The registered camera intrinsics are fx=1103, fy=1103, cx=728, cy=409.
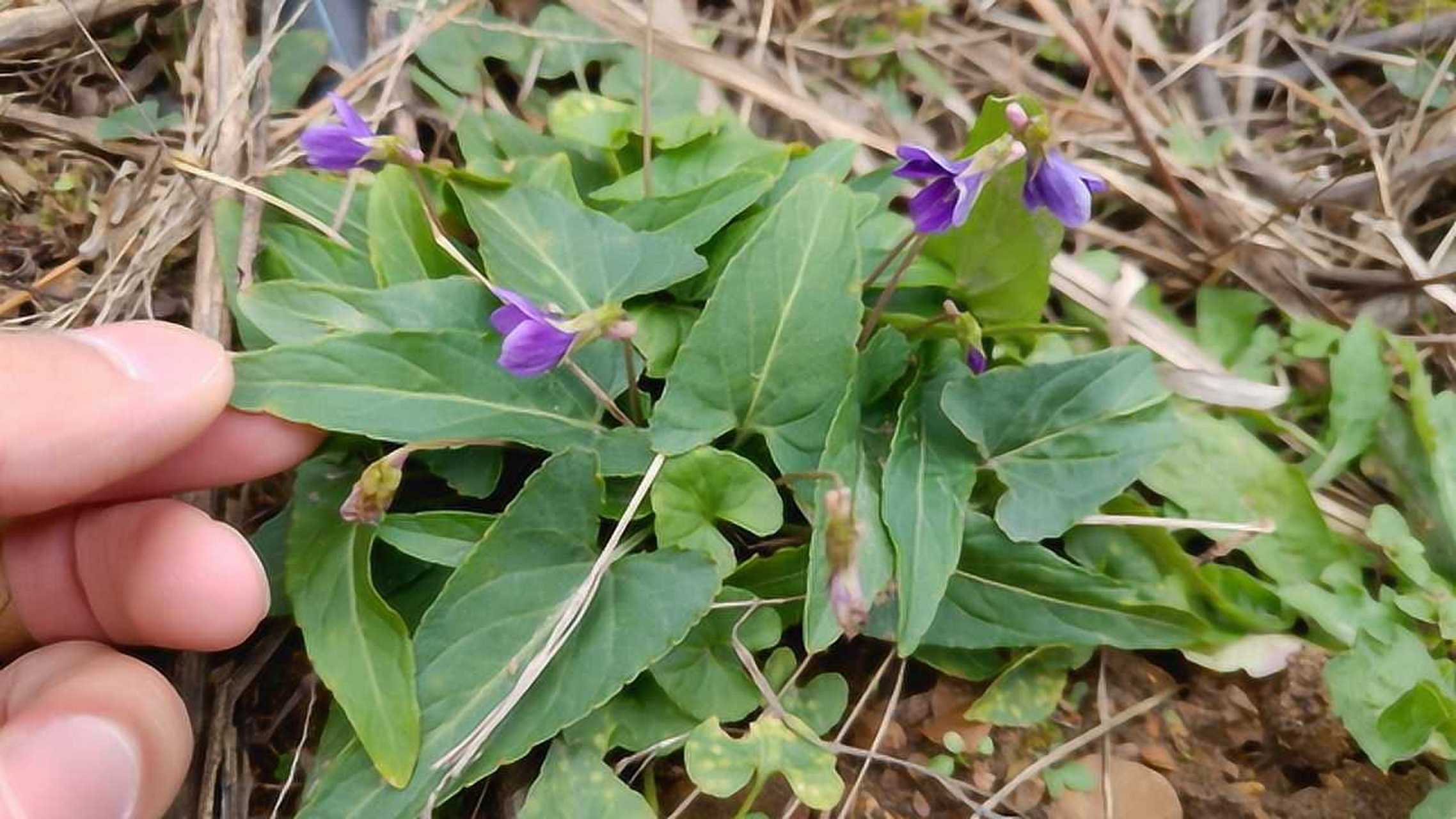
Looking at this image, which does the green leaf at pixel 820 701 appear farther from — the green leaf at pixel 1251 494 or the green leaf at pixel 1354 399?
the green leaf at pixel 1354 399

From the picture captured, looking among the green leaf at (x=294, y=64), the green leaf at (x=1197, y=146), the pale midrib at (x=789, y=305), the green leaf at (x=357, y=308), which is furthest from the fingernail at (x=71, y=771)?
the green leaf at (x=1197, y=146)

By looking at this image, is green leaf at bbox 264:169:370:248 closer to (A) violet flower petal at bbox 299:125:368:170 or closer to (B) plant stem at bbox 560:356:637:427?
(A) violet flower petal at bbox 299:125:368:170

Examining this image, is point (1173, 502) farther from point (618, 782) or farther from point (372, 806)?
point (372, 806)

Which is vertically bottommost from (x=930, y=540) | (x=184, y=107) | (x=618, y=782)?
(x=618, y=782)

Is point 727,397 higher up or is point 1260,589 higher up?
point 727,397

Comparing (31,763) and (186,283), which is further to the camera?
(186,283)

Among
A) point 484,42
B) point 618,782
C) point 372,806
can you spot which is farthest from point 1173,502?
point 484,42

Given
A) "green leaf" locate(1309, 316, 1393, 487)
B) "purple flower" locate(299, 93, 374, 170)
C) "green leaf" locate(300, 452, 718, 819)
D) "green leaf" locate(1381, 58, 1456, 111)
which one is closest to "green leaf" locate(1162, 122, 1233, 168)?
"green leaf" locate(1381, 58, 1456, 111)
